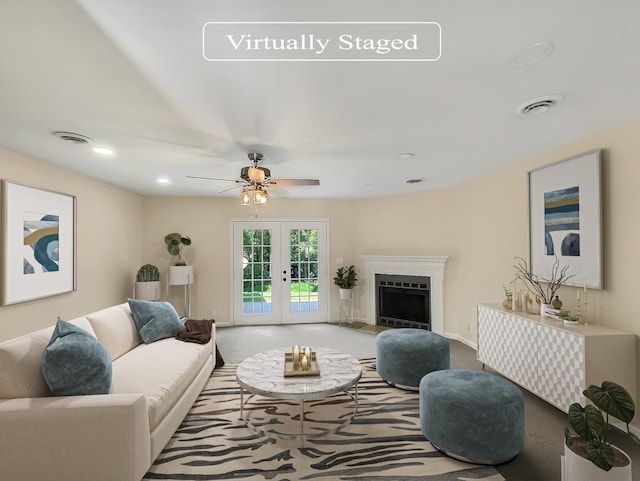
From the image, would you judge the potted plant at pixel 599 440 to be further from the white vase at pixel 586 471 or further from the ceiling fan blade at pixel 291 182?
the ceiling fan blade at pixel 291 182

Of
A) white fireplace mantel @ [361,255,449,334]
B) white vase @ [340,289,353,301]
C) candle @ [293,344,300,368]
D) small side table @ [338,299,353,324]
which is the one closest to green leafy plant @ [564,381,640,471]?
candle @ [293,344,300,368]

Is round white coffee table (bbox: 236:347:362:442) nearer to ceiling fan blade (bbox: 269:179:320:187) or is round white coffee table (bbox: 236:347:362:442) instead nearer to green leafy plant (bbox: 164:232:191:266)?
ceiling fan blade (bbox: 269:179:320:187)

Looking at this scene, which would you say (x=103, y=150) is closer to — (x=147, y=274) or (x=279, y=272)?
(x=147, y=274)

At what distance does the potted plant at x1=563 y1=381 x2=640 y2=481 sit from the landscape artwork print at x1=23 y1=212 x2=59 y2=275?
4.73 m

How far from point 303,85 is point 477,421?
237 centimetres

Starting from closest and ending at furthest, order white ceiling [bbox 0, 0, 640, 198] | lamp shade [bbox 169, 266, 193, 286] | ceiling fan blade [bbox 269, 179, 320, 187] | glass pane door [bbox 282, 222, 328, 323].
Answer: white ceiling [bbox 0, 0, 640, 198] → ceiling fan blade [bbox 269, 179, 320, 187] → lamp shade [bbox 169, 266, 193, 286] → glass pane door [bbox 282, 222, 328, 323]

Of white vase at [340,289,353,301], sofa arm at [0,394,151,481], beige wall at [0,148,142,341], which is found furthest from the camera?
white vase at [340,289,353,301]

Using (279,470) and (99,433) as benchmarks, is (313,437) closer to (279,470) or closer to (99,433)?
(279,470)

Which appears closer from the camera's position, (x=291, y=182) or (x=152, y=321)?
(x=152, y=321)

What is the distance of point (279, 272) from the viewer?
603 centimetres

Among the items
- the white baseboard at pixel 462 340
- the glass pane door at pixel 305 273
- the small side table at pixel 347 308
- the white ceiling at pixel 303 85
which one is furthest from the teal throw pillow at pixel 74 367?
the small side table at pixel 347 308

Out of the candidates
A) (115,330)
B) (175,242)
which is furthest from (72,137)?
(175,242)

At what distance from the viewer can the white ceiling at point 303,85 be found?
1.33 metres

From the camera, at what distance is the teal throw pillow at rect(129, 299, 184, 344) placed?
10.7 feet
